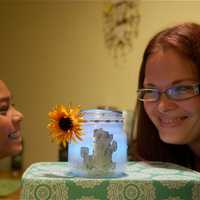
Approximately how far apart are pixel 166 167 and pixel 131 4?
2014 mm

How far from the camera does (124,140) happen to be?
799mm

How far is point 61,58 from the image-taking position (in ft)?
9.00

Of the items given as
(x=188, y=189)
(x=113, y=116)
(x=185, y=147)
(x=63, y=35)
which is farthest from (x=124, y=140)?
(x=63, y=35)

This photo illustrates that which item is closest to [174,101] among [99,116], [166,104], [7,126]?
[166,104]

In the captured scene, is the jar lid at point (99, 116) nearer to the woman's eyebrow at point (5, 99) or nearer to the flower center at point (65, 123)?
the flower center at point (65, 123)

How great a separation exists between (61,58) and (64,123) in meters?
2.05

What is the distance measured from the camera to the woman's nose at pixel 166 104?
0.86 m

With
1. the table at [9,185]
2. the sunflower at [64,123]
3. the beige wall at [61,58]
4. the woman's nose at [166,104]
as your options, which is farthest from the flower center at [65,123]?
the beige wall at [61,58]

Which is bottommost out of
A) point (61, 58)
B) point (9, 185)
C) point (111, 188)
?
point (9, 185)

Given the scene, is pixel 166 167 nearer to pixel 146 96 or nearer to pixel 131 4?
pixel 146 96

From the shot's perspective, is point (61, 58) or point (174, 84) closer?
point (174, 84)

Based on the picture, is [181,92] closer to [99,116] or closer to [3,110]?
[99,116]

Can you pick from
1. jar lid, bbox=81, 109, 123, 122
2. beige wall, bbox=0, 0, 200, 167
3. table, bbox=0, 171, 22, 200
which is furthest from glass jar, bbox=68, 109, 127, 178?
beige wall, bbox=0, 0, 200, 167

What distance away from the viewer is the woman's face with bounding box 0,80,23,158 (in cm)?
93
